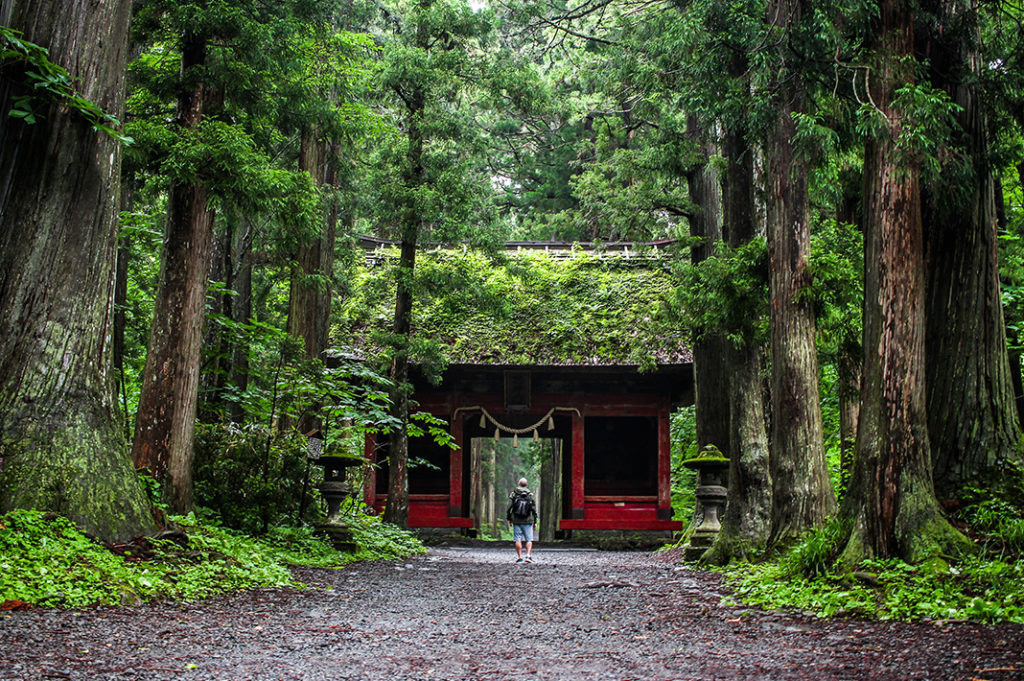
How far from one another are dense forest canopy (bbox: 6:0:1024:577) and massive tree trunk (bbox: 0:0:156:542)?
0.8 inches

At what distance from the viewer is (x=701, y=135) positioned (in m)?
12.1

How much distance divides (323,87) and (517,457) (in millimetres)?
38777

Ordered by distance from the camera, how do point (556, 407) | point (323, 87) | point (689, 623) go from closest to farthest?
point (689, 623), point (323, 87), point (556, 407)

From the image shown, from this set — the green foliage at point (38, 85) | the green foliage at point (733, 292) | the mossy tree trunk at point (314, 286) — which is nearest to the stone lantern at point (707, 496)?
the green foliage at point (733, 292)

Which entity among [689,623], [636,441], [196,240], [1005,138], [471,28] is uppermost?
[471,28]

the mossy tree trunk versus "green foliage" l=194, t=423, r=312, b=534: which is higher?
the mossy tree trunk

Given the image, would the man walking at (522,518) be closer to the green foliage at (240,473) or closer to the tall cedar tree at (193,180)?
the green foliage at (240,473)

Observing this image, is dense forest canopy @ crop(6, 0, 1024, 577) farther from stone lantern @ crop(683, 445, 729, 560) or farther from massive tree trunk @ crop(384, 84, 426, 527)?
stone lantern @ crop(683, 445, 729, 560)

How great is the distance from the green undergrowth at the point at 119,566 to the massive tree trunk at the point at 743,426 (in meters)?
5.36

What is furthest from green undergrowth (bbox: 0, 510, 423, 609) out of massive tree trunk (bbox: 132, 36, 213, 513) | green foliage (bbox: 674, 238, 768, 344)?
green foliage (bbox: 674, 238, 768, 344)

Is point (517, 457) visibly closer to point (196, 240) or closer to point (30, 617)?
point (196, 240)

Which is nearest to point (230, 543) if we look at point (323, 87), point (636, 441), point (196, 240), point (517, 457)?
point (196, 240)

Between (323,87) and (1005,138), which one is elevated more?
(323,87)

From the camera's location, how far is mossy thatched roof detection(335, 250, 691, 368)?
16438mm
